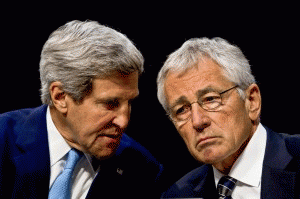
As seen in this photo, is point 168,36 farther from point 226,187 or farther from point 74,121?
point 226,187

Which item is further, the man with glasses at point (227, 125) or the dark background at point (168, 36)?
the dark background at point (168, 36)

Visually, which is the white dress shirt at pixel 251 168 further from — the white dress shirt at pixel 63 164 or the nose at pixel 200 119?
the white dress shirt at pixel 63 164

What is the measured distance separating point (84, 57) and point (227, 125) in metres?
0.92

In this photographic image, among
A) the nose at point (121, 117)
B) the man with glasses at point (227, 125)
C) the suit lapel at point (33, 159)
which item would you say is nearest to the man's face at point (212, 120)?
the man with glasses at point (227, 125)

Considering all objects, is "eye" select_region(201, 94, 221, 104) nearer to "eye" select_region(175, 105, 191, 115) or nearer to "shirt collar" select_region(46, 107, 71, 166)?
"eye" select_region(175, 105, 191, 115)

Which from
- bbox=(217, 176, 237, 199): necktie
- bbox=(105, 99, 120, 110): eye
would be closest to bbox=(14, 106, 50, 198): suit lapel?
bbox=(105, 99, 120, 110): eye

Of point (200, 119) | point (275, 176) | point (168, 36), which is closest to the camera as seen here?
point (275, 176)

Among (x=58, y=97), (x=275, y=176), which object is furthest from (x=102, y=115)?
(x=275, y=176)

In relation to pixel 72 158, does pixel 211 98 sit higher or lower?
higher

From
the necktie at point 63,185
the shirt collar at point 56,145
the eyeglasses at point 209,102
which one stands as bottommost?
the necktie at point 63,185

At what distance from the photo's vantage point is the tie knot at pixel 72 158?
2.44 meters

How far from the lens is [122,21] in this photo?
10.5 ft

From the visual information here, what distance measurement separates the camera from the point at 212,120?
7.72 ft

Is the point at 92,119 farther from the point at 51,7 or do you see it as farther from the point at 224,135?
the point at 51,7
